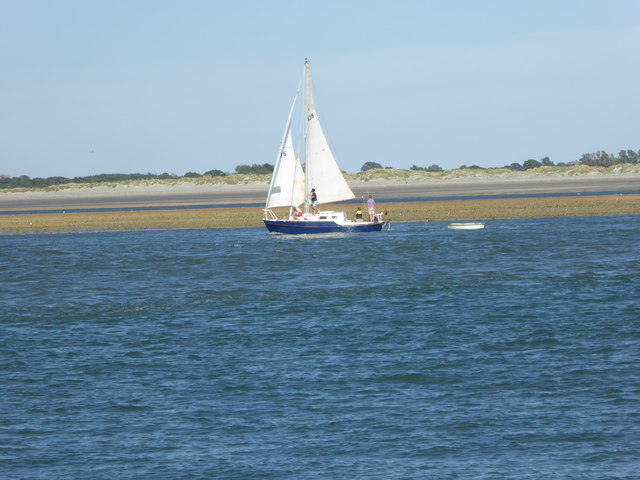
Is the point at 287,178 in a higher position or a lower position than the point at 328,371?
higher

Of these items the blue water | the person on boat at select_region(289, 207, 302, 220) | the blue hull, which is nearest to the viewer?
the blue water

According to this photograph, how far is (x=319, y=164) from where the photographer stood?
60.2m

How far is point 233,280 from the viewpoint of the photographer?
4006 centimetres

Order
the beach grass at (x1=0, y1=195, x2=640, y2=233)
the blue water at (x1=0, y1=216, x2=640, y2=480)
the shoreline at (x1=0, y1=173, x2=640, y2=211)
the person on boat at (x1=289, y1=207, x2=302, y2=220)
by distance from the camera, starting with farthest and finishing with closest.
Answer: the shoreline at (x1=0, y1=173, x2=640, y2=211), the beach grass at (x1=0, y1=195, x2=640, y2=233), the person on boat at (x1=289, y1=207, x2=302, y2=220), the blue water at (x1=0, y1=216, x2=640, y2=480)

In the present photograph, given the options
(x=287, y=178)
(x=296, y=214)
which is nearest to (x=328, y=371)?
(x=296, y=214)

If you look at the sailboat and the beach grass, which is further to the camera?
the beach grass

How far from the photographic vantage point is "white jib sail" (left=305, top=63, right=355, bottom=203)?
197 feet

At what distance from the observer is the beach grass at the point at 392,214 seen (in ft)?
233

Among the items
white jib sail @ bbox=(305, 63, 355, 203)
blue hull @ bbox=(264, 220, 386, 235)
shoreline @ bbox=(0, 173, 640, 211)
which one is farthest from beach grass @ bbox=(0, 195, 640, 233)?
shoreline @ bbox=(0, 173, 640, 211)

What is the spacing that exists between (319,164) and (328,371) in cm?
3917

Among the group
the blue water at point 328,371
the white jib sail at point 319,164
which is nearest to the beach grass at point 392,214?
the white jib sail at point 319,164

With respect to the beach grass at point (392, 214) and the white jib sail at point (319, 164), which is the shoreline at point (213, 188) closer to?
the beach grass at point (392, 214)

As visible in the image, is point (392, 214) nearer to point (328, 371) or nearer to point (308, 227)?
point (308, 227)

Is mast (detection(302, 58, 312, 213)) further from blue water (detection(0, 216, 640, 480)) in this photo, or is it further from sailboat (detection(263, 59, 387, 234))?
blue water (detection(0, 216, 640, 480))
